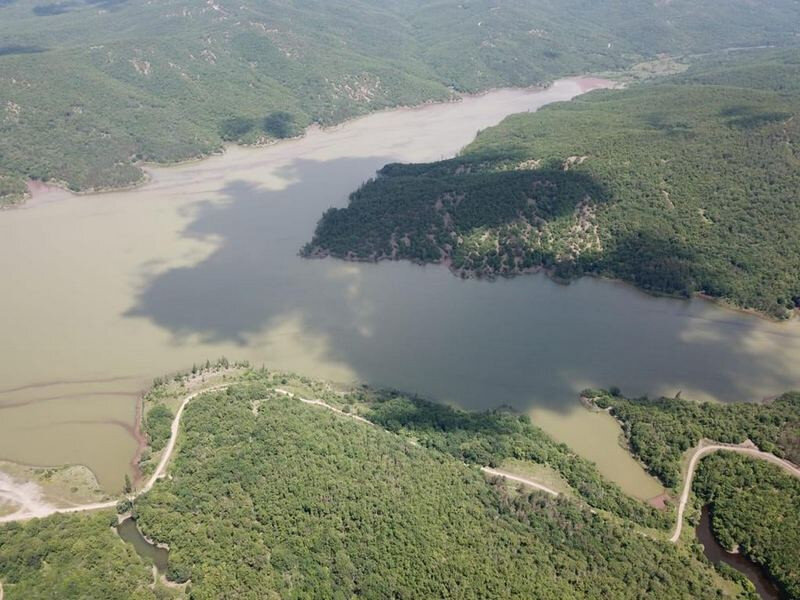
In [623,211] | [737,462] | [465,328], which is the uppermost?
[623,211]

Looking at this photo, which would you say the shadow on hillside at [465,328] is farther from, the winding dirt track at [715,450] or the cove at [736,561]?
the cove at [736,561]

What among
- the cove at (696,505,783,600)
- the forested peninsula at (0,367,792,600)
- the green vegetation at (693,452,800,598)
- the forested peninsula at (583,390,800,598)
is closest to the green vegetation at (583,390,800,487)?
the forested peninsula at (583,390,800,598)

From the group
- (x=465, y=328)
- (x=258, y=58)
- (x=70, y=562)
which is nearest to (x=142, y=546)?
(x=70, y=562)

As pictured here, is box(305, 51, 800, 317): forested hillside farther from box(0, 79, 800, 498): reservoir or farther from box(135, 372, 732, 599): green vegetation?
box(135, 372, 732, 599): green vegetation

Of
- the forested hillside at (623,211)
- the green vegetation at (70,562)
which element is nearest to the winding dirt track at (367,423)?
the green vegetation at (70,562)

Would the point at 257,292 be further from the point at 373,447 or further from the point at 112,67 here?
the point at 112,67

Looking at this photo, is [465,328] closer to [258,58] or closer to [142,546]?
[142,546]
